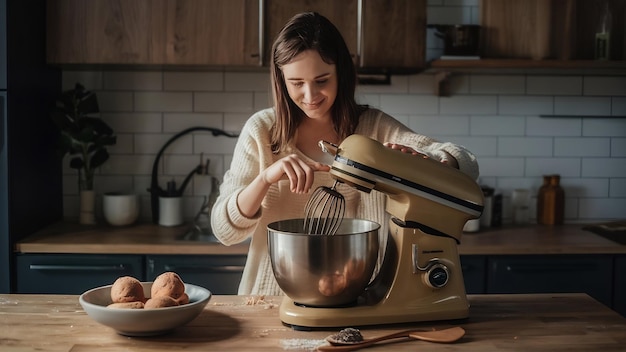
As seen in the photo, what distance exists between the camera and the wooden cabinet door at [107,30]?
10.1 feet

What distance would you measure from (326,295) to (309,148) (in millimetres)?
674

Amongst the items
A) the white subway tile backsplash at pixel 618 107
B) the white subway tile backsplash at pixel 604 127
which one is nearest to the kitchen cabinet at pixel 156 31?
the white subway tile backsplash at pixel 604 127

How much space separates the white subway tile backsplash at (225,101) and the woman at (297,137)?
1.32m

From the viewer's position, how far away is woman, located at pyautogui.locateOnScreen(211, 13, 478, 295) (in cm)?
188

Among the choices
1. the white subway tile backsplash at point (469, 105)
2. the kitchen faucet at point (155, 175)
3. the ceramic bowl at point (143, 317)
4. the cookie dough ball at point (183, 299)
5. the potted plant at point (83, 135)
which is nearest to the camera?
the ceramic bowl at point (143, 317)

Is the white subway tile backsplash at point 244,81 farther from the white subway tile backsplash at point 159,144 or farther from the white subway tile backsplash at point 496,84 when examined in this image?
the white subway tile backsplash at point 496,84

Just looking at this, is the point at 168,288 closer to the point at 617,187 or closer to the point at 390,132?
the point at 390,132

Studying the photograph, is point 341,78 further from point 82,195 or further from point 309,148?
point 82,195

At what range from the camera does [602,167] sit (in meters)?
3.54

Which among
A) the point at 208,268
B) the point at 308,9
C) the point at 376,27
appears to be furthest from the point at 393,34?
the point at 208,268

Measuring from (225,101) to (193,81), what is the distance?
17 cm

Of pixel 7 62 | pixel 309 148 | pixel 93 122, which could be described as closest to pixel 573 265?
pixel 309 148

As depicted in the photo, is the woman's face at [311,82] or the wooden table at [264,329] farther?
the woman's face at [311,82]

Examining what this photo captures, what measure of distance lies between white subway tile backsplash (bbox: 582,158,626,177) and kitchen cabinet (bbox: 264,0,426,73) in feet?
3.37
